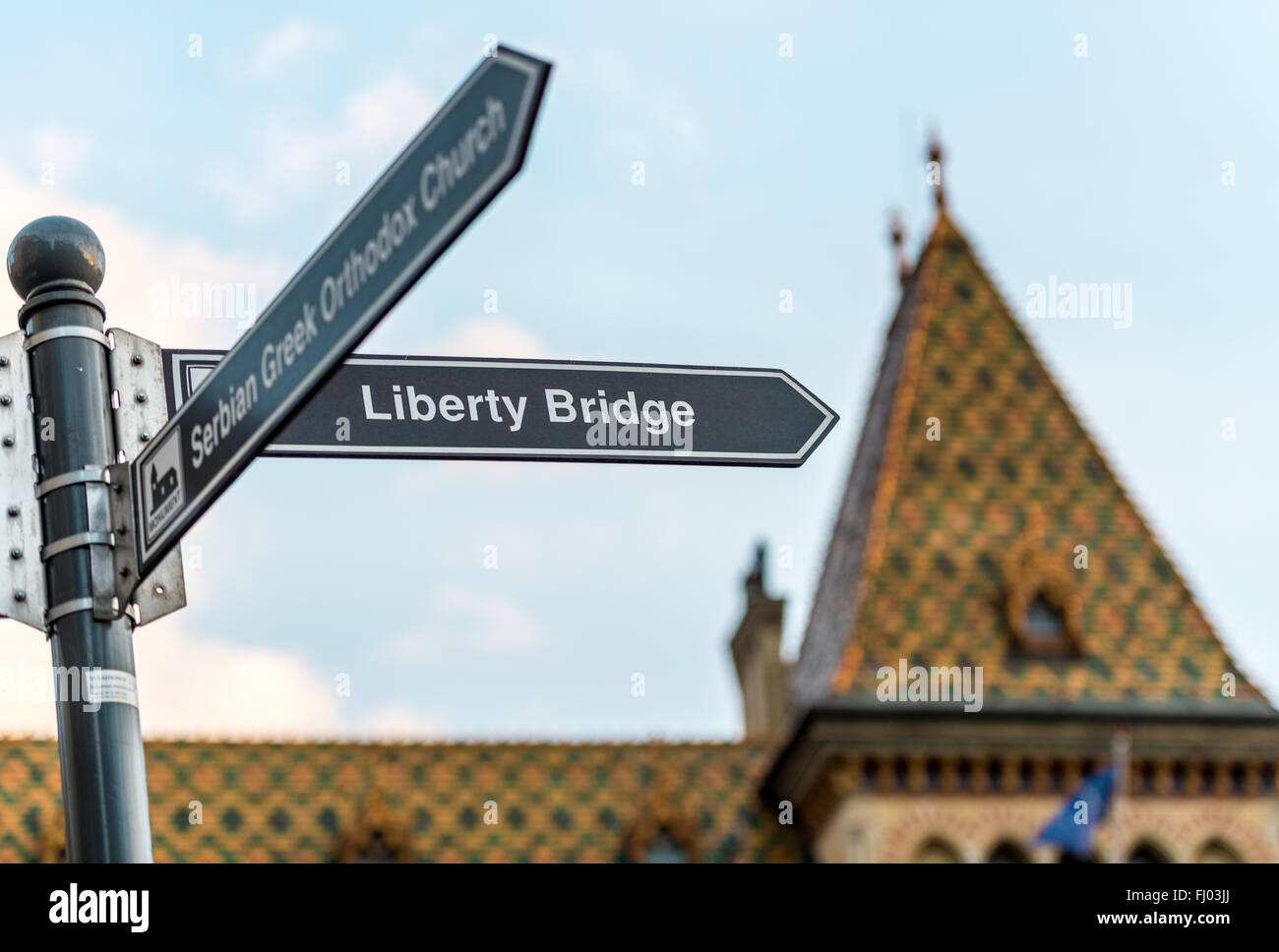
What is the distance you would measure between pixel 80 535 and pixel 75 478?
3.8 inches

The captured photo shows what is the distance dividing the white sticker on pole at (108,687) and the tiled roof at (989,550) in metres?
23.1

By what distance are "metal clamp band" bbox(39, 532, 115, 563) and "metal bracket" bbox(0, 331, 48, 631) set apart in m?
0.04

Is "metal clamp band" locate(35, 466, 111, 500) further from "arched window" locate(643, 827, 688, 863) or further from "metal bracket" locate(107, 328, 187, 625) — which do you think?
"arched window" locate(643, 827, 688, 863)

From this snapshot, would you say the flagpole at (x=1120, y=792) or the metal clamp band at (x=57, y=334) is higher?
the flagpole at (x=1120, y=792)

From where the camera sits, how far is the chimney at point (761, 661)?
30828mm

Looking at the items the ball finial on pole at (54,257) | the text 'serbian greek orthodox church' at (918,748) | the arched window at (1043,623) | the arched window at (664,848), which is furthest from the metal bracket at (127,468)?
the arched window at (664,848)

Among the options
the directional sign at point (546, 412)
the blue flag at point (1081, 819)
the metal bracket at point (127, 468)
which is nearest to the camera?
the metal bracket at point (127, 468)

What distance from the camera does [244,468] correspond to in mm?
3324

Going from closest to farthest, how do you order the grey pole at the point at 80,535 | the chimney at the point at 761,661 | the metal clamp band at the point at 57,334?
the grey pole at the point at 80,535
the metal clamp band at the point at 57,334
the chimney at the point at 761,661

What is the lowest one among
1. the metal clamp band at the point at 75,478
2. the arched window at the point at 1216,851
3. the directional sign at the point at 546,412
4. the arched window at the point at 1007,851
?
the metal clamp band at the point at 75,478

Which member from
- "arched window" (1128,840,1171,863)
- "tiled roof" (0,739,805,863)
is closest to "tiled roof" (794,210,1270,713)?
"arched window" (1128,840,1171,863)

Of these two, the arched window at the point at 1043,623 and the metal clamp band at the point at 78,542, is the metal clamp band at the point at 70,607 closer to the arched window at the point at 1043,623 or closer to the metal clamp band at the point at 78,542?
the metal clamp band at the point at 78,542
